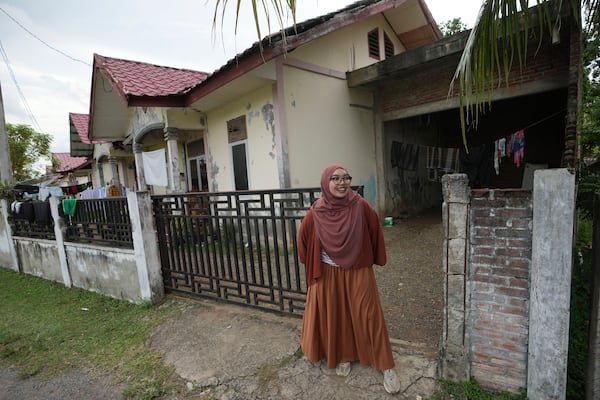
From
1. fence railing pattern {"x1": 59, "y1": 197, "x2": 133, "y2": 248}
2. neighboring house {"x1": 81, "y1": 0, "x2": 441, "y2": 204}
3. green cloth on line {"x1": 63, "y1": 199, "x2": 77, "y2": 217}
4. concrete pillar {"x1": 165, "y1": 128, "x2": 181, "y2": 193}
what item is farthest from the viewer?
concrete pillar {"x1": 165, "y1": 128, "x2": 181, "y2": 193}

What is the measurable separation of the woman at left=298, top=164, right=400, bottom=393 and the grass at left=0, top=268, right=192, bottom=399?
1.36 m

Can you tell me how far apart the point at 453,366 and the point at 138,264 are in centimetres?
391

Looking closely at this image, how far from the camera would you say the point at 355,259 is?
2152mm

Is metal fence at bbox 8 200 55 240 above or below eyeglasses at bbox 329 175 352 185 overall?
below

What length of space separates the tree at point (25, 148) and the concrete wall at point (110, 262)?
46.4 ft

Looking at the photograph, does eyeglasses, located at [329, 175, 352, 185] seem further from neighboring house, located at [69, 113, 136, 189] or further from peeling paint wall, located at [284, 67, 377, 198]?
neighboring house, located at [69, 113, 136, 189]

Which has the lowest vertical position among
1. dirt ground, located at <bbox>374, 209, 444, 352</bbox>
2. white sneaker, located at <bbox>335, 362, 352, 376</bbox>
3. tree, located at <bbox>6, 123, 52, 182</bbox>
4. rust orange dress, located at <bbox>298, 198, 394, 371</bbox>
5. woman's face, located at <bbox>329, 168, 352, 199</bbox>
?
dirt ground, located at <bbox>374, 209, 444, 352</bbox>

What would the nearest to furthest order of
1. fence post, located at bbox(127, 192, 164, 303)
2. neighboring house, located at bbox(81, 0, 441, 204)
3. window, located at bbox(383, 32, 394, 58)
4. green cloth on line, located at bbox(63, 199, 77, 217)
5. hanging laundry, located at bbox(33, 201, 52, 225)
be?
fence post, located at bbox(127, 192, 164, 303) < green cloth on line, located at bbox(63, 199, 77, 217) < hanging laundry, located at bbox(33, 201, 52, 225) < neighboring house, located at bbox(81, 0, 441, 204) < window, located at bbox(383, 32, 394, 58)

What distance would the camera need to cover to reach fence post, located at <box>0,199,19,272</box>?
6805 millimetres

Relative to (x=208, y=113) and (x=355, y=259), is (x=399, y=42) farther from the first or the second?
(x=355, y=259)

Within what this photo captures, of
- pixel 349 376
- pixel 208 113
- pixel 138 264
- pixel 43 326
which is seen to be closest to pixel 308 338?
pixel 349 376

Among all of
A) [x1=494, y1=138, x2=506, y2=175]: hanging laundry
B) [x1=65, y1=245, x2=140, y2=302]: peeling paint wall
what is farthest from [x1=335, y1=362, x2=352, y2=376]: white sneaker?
[x1=494, y1=138, x2=506, y2=175]: hanging laundry

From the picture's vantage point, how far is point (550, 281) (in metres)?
1.73

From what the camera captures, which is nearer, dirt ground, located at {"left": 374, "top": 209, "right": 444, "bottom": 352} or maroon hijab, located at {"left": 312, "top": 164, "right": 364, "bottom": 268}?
maroon hijab, located at {"left": 312, "top": 164, "right": 364, "bottom": 268}
